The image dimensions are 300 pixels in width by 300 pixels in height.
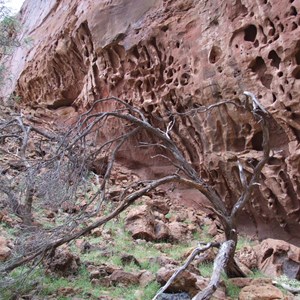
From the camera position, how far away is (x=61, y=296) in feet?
17.2

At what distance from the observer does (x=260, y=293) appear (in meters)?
5.05

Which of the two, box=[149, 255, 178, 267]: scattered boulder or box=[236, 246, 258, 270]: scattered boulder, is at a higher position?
box=[149, 255, 178, 267]: scattered boulder

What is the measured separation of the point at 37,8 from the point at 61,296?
16.3 metres

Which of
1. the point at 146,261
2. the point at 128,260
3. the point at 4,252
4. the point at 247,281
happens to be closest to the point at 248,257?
the point at 247,281

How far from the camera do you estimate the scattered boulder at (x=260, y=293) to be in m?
4.98

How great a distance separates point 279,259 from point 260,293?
1950 millimetres

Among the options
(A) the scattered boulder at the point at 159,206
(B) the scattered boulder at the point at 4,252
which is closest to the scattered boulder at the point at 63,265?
(B) the scattered boulder at the point at 4,252

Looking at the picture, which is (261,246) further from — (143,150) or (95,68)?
A: (95,68)

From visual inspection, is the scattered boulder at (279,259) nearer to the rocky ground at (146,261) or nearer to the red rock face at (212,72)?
the rocky ground at (146,261)

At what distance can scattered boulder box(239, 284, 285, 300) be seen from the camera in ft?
16.3

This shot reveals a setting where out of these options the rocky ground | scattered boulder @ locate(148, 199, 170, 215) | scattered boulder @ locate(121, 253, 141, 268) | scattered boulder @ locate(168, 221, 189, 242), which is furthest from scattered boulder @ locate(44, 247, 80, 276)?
scattered boulder @ locate(148, 199, 170, 215)

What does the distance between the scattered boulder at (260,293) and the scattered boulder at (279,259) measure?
1374 millimetres

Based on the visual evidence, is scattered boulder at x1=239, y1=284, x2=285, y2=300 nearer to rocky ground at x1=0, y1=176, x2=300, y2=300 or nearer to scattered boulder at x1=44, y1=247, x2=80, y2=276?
rocky ground at x1=0, y1=176, x2=300, y2=300

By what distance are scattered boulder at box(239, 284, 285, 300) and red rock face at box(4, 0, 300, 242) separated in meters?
1.97
